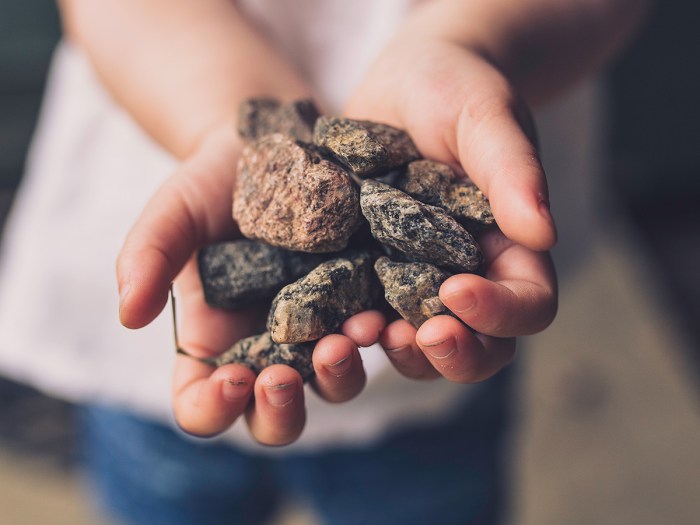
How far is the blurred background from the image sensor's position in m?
1.81

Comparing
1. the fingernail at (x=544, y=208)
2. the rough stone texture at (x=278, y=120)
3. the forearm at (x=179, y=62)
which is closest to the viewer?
the fingernail at (x=544, y=208)

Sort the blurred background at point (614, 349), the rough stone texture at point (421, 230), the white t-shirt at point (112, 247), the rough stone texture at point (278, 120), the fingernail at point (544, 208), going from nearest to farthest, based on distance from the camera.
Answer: the fingernail at point (544, 208), the rough stone texture at point (421, 230), the rough stone texture at point (278, 120), the white t-shirt at point (112, 247), the blurred background at point (614, 349)

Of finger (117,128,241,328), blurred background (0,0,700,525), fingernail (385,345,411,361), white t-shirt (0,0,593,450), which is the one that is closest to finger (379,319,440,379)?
fingernail (385,345,411,361)

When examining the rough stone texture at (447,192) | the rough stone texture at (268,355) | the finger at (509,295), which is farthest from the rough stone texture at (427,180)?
the rough stone texture at (268,355)

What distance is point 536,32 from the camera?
1043mm

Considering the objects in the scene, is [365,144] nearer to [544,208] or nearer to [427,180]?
[427,180]

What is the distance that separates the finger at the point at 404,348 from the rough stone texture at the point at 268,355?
0.28 feet

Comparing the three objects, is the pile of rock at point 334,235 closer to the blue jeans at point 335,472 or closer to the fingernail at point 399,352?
the fingernail at point 399,352

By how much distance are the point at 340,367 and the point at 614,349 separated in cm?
166

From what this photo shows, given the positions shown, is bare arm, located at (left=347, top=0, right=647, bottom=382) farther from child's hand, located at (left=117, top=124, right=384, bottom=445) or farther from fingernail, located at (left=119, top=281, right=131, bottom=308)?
fingernail, located at (left=119, top=281, right=131, bottom=308)

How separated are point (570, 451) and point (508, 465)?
438 millimetres

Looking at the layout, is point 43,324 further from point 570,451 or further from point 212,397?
point 570,451

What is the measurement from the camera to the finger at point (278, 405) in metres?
0.67

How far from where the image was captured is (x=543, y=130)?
1.23m
